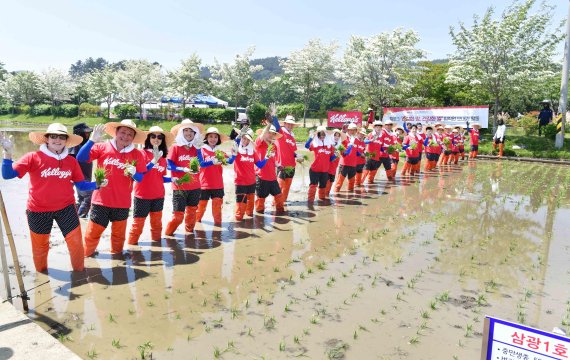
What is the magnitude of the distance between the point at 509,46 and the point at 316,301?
23.7 meters

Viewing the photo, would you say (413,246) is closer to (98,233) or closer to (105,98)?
(98,233)

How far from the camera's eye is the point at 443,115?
2517 centimetres

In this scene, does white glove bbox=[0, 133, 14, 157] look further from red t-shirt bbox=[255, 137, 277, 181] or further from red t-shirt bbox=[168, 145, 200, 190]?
red t-shirt bbox=[255, 137, 277, 181]

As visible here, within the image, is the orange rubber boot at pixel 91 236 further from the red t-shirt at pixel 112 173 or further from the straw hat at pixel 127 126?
the straw hat at pixel 127 126

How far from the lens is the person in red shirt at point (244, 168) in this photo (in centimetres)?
789

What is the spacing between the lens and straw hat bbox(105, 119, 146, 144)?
571cm

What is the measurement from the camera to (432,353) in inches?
147

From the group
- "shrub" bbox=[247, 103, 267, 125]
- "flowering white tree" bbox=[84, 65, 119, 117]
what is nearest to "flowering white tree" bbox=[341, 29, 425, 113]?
"shrub" bbox=[247, 103, 267, 125]

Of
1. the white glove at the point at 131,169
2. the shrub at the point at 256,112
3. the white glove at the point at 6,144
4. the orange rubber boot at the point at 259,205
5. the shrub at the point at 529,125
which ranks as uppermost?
the shrub at the point at 256,112

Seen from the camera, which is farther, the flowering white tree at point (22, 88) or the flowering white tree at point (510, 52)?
the flowering white tree at point (22, 88)

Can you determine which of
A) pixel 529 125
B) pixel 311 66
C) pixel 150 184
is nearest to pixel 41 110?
pixel 311 66

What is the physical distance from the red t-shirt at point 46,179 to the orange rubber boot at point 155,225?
1632 millimetres

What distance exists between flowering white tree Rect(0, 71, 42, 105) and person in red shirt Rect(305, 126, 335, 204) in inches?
2265

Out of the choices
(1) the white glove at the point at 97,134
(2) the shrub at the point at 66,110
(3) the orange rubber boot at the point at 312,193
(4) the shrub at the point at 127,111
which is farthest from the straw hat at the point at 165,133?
(2) the shrub at the point at 66,110
